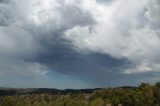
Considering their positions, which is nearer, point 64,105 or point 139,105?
point 139,105

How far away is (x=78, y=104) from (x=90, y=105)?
8900mm

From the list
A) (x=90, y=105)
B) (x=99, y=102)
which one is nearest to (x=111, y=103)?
(x=99, y=102)

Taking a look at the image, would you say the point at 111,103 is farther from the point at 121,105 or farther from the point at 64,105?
the point at 64,105

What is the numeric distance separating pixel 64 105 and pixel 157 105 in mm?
56750

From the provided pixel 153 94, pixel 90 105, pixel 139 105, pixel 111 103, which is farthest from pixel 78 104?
pixel 153 94

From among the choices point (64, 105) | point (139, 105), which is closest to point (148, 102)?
point (139, 105)

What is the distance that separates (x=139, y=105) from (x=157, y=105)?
34.7ft

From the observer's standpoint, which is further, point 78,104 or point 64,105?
point 64,105

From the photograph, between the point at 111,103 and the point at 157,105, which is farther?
the point at 111,103

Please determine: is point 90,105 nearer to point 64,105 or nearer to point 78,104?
point 78,104

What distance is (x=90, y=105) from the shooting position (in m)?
173

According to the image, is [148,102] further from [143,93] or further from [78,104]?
[78,104]

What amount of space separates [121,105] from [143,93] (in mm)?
20929

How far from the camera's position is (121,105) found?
7028 inches
